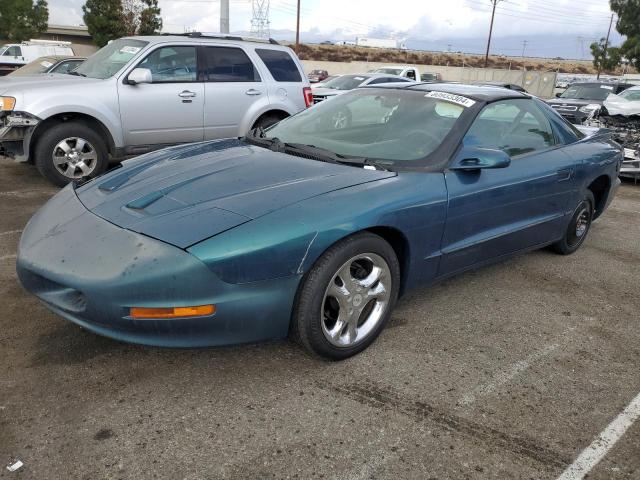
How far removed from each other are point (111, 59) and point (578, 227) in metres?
5.81

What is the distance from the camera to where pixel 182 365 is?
9.46ft

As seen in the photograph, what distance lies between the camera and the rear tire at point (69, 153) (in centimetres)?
620

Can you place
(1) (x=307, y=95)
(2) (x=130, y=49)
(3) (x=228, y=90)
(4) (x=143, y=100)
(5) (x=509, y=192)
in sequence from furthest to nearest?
1. (1) (x=307, y=95)
2. (3) (x=228, y=90)
3. (2) (x=130, y=49)
4. (4) (x=143, y=100)
5. (5) (x=509, y=192)

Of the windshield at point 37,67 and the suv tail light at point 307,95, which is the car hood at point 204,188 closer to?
the suv tail light at point 307,95

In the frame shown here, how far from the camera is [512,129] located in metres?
4.03

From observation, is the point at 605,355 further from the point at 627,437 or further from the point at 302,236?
the point at 302,236

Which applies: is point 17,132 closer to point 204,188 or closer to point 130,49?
point 130,49

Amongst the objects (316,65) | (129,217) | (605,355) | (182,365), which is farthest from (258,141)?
(316,65)

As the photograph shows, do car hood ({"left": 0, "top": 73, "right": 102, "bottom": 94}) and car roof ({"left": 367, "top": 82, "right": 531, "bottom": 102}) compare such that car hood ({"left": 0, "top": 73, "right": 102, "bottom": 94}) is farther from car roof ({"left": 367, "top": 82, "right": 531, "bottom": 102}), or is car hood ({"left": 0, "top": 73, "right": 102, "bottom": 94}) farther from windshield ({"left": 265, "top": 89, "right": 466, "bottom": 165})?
car roof ({"left": 367, "top": 82, "right": 531, "bottom": 102})

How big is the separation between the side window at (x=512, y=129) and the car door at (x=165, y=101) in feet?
14.0


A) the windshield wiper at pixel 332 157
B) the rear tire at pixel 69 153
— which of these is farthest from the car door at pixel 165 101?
the windshield wiper at pixel 332 157

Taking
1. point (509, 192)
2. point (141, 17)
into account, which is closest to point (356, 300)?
point (509, 192)

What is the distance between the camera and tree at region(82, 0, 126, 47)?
34.1 meters

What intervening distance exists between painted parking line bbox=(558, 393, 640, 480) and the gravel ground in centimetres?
3
